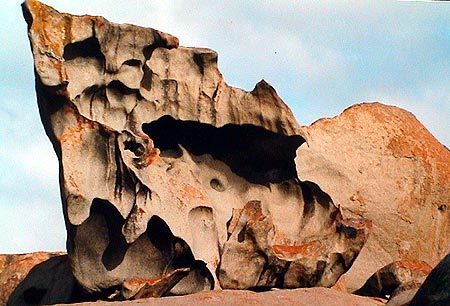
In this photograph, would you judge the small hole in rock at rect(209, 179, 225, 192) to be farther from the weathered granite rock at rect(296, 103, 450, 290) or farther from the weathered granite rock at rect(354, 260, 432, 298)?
the weathered granite rock at rect(354, 260, 432, 298)

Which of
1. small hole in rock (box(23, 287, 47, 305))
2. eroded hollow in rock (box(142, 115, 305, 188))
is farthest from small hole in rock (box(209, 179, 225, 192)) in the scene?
small hole in rock (box(23, 287, 47, 305))

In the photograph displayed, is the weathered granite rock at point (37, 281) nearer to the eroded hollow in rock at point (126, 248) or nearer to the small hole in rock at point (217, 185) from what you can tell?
the eroded hollow in rock at point (126, 248)

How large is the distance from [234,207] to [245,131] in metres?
1.46

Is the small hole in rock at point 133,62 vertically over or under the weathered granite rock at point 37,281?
over

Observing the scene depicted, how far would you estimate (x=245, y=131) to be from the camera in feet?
65.3

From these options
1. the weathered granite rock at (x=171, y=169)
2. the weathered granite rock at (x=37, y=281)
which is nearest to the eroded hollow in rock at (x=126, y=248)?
the weathered granite rock at (x=171, y=169)

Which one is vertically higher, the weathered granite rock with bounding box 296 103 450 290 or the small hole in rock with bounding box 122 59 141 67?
the small hole in rock with bounding box 122 59 141 67

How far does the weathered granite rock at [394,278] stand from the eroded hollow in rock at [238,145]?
2551 mm

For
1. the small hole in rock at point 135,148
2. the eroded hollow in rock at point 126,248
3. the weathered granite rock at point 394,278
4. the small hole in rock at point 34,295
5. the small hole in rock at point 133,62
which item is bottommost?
the small hole in rock at point 34,295

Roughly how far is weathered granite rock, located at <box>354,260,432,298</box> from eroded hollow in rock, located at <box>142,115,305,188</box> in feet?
8.37

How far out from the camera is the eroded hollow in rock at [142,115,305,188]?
1958cm

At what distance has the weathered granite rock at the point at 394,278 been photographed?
19.3 m

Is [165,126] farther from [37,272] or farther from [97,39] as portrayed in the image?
[37,272]

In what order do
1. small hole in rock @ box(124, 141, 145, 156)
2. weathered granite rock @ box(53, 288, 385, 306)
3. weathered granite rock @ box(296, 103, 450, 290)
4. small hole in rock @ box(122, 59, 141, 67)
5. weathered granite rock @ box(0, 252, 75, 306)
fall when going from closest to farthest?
A: weathered granite rock @ box(53, 288, 385, 306), small hole in rock @ box(124, 141, 145, 156), small hole in rock @ box(122, 59, 141, 67), weathered granite rock @ box(0, 252, 75, 306), weathered granite rock @ box(296, 103, 450, 290)
